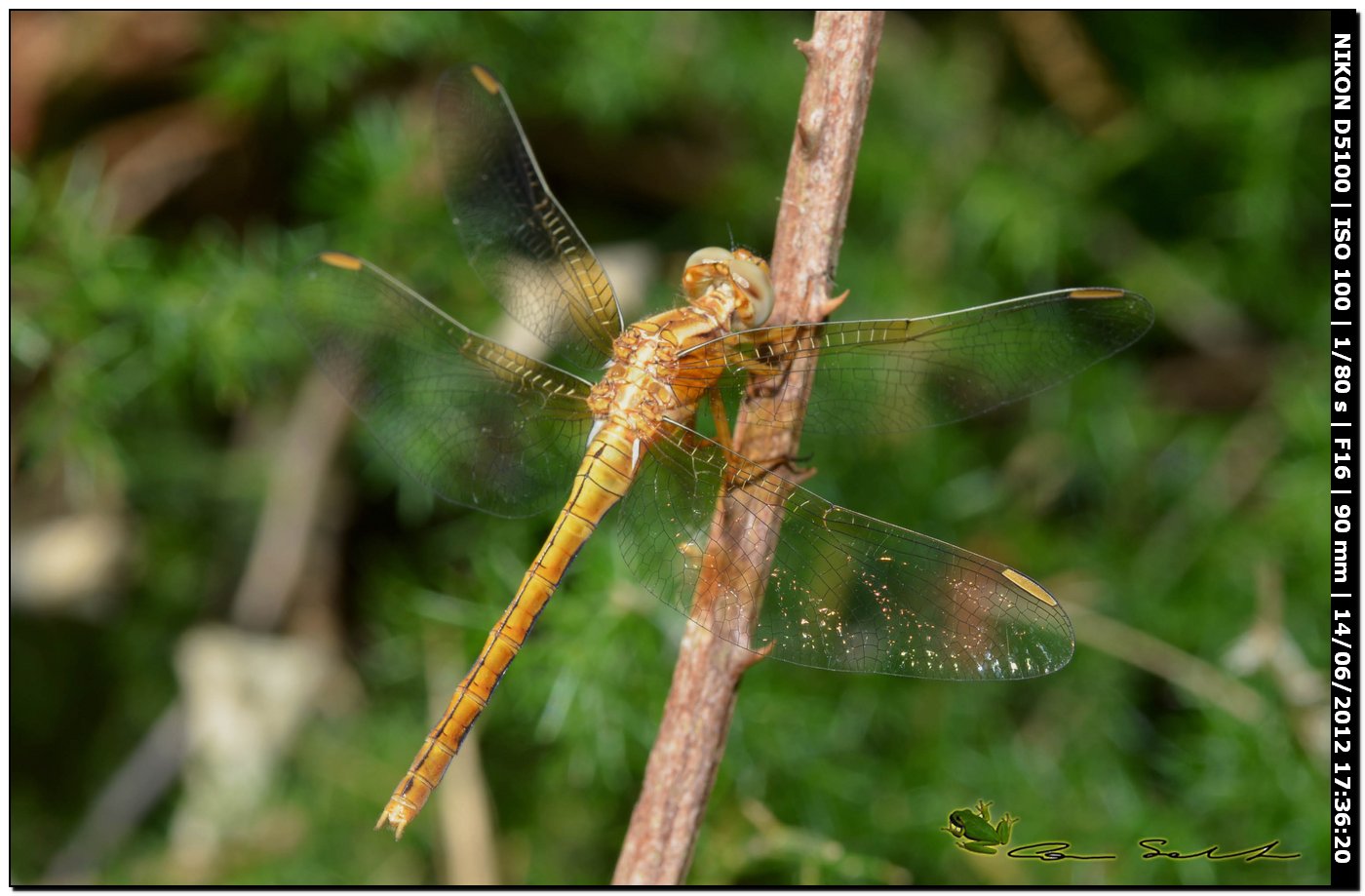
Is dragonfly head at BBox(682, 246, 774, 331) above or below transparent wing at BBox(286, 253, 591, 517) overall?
above

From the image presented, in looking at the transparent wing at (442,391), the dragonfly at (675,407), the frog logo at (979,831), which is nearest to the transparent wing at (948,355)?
the dragonfly at (675,407)

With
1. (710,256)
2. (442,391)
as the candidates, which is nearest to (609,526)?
(442,391)

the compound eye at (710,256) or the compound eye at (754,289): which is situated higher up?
the compound eye at (710,256)

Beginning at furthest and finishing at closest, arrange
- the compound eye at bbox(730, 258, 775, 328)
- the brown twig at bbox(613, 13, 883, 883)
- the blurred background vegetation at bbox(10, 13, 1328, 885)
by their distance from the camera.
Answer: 1. the blurred background vegetation at bbox(10, 13, 1328, 885)
2. the compound eye at bbox(730, 258, 775, 328)
3. the brown twig at bbox(613, 13, 883, 883)

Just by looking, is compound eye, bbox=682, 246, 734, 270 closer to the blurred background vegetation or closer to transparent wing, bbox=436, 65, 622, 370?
transparent wing, bbox=436, 65, 622, 370

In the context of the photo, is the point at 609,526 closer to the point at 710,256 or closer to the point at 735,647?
the point at 710,256

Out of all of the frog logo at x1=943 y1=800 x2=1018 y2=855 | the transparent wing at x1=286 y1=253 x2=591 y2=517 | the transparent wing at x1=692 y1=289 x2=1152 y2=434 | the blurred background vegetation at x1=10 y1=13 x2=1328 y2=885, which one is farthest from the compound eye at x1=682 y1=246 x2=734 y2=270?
the frog logo at x1=943 y1=800 x2=1018 y2=855

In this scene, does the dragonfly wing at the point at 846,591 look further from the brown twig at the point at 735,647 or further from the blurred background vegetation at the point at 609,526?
the blurred background vegetation at the point at 609,526

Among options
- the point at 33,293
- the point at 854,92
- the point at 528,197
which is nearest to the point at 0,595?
the point at 33,293
